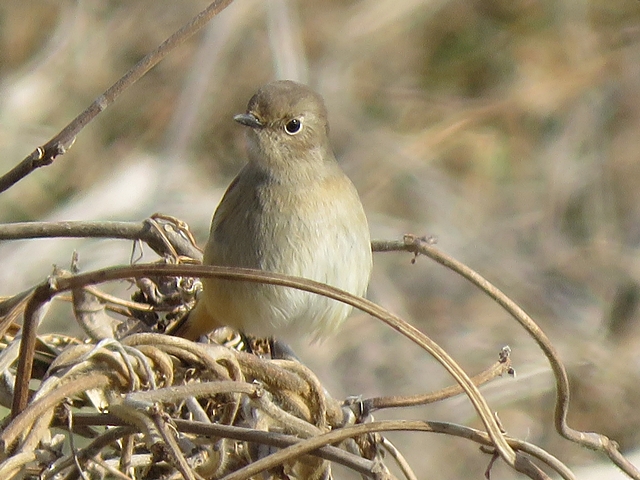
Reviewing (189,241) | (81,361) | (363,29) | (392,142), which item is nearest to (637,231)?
(392,142)

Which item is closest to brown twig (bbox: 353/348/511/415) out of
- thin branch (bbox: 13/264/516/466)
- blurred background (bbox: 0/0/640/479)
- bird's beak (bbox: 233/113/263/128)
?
thin branch (bbox: 13/264/516/466)

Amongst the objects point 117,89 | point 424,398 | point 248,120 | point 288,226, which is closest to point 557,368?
point 424,398

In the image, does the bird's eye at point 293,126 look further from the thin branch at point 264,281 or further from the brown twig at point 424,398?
the thin branch at point 264,281

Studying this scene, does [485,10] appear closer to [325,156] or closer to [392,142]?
[392,142]

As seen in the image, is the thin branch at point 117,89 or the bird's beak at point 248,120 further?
the bird's beak at point 248,120

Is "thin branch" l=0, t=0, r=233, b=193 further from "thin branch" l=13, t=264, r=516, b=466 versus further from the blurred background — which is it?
the blurred background

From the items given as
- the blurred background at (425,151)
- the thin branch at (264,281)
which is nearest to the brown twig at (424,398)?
the thin branch at (264,281)
